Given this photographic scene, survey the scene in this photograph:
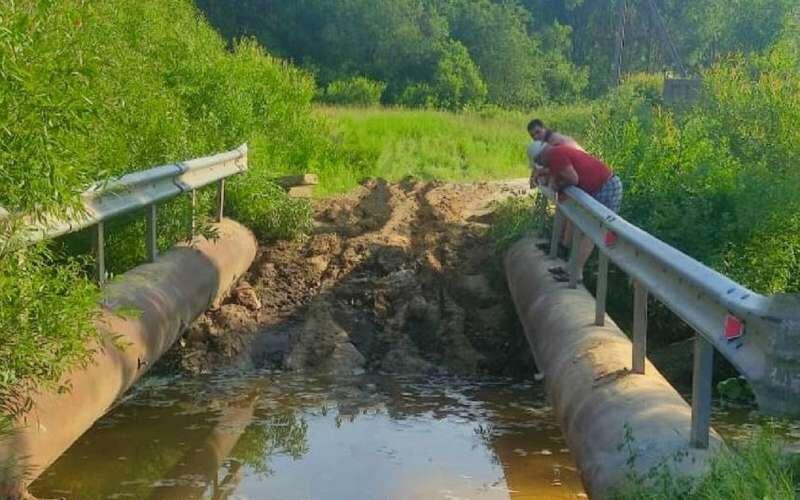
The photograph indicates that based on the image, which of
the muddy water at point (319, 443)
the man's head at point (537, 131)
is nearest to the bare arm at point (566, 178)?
the man's head at point (537, 131)

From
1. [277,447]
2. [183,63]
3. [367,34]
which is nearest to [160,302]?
[277,447]

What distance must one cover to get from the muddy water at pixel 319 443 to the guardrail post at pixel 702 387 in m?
2.38

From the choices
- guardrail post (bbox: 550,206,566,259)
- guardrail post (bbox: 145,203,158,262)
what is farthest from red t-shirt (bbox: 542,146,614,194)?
guardrail post (bbox: 145,203,158,262)

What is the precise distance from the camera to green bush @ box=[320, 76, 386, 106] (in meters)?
49.3

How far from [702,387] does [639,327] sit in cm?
149

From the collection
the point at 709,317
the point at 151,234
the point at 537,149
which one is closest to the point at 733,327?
the point at 709,317

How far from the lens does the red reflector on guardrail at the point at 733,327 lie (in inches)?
177

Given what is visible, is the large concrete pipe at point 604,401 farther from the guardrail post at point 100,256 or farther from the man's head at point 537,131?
the guardrail post at point 100,256

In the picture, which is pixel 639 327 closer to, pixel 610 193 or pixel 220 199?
pixel 610 193

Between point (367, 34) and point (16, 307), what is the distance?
56192 mm

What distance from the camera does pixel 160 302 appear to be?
8.77 m

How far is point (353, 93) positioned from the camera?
164ft

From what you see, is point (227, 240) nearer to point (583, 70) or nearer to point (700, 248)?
point (700, 248)

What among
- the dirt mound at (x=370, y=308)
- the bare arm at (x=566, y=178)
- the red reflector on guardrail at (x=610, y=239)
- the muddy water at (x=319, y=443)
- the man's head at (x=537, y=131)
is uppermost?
the man's head at (x=537, y=131)
